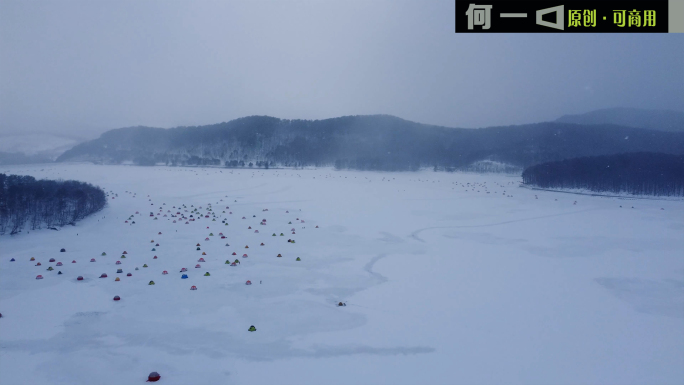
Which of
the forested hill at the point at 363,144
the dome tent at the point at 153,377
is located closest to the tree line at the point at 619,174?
the forested hill at the point at 363,144

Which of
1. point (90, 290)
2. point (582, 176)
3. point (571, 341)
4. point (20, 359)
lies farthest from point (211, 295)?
point (582, 176)

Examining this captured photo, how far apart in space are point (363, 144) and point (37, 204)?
224 ft

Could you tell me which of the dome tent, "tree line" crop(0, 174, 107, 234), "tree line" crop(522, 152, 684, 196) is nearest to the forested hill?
"tree line" crop(522, 152, 684, 196)

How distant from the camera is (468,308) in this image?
24.5ft

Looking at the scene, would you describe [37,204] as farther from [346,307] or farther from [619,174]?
[619,174]

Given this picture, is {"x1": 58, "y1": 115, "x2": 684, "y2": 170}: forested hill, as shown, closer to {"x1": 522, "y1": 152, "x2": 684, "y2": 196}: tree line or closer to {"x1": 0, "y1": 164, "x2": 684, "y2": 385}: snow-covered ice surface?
{"x1": 522, "y1": 152, "x2": 684, "y2": 196}: tree line

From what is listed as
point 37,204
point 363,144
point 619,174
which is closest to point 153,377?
point 37,204

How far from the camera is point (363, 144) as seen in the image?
79.7 m

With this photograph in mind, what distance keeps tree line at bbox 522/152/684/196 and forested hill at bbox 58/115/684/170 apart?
22423 mm

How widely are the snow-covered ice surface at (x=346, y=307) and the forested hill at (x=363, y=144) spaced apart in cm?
4615

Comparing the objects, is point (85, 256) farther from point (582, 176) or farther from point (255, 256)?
point (582, 176)

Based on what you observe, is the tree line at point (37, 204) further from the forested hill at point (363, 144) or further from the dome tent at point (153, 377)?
the forested hill at point (363, 144)

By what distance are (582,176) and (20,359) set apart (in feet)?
152

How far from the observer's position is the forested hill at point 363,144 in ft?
209
